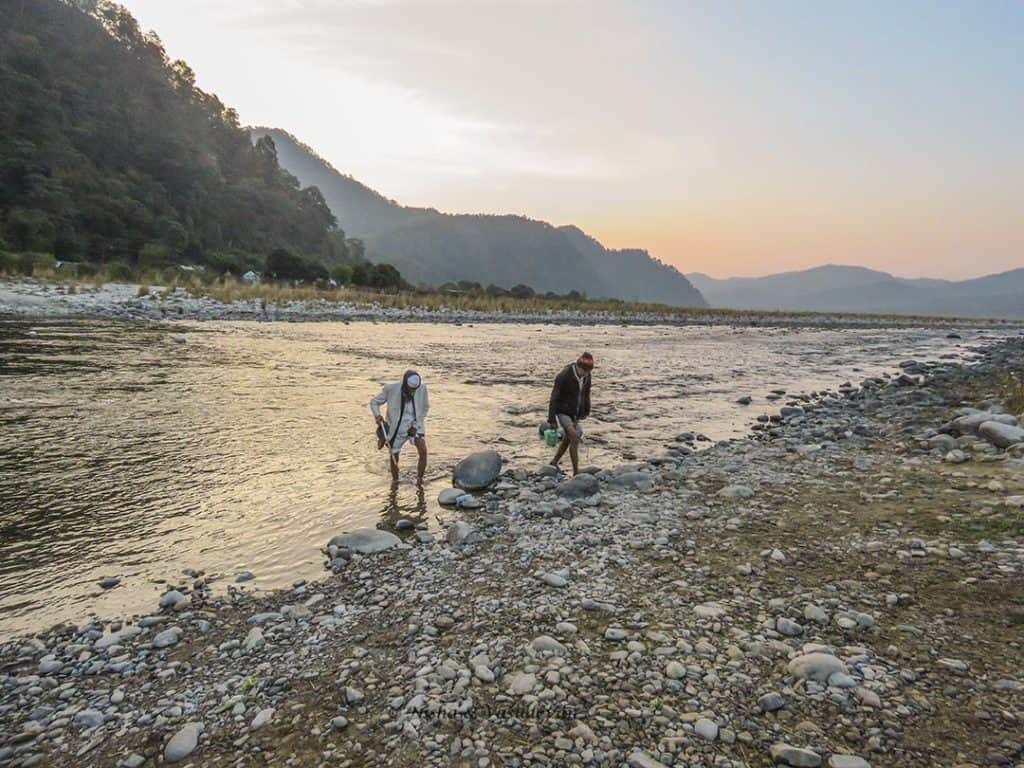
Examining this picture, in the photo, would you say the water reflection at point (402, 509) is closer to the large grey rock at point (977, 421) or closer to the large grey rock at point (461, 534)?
the large grey rock at point (461, 534)

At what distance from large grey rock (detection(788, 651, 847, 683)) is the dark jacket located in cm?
616

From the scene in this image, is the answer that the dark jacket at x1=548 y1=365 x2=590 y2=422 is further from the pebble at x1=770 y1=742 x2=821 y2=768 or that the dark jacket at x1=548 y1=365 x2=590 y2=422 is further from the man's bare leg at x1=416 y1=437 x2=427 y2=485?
the pebble at x1=770 y1=742 x2=821 y2=768

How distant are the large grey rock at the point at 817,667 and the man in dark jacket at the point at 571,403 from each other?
5816 mm

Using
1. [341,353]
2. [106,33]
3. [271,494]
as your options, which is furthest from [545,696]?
[106,33]

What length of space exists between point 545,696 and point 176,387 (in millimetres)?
14496

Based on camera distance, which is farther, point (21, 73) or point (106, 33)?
point (106, 33)

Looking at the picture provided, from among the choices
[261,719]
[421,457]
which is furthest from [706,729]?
[421,457]

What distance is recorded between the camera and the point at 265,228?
102938mm

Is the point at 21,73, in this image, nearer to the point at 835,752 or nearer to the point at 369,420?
the point at 369,420

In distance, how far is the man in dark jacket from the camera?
32.5ft

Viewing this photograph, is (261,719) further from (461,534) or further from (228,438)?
(228,438)

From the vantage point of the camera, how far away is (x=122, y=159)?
83812 mm

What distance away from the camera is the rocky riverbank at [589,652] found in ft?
11.6

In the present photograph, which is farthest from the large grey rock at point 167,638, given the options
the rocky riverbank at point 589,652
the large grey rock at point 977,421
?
the large grey rock at point 977,421
